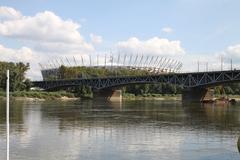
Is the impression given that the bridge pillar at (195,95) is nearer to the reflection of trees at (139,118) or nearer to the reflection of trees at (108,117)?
the reflection of trees at (108,117)

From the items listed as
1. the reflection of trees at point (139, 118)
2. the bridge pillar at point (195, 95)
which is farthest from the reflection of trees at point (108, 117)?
the bridge pillar at point (195, 95)

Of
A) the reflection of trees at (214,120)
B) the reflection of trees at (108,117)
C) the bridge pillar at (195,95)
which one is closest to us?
the reflection of trees at (214,120)

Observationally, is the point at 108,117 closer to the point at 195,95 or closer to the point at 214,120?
the point at 214,120

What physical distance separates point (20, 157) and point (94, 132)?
58.1 feet

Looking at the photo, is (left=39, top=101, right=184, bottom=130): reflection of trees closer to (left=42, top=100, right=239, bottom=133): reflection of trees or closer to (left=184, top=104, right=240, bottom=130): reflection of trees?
(left=42, top=100, right=239, bottom=133): reflection of trees

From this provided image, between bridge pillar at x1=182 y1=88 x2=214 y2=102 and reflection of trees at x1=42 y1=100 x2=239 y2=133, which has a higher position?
bridge pillar at x1=182 y1=88 x2=214 y2=102

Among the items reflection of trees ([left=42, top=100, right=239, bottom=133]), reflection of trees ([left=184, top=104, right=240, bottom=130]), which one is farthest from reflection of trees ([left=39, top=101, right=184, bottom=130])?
reflection of trees ([left=184, top=104, right=240, bottom=130])

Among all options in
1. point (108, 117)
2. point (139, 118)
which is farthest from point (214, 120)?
point (108, 117)

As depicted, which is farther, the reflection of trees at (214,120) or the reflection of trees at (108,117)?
the reflection of trees at (108,117)

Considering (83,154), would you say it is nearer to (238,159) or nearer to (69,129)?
(238,159)

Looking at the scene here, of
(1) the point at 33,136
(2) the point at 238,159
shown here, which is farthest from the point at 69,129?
(2) the point at 238,159

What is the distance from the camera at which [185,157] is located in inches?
1227

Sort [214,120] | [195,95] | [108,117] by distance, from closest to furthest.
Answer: [214,120] < [108,117] < [195,95]

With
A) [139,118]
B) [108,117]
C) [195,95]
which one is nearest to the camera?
[139,118]
